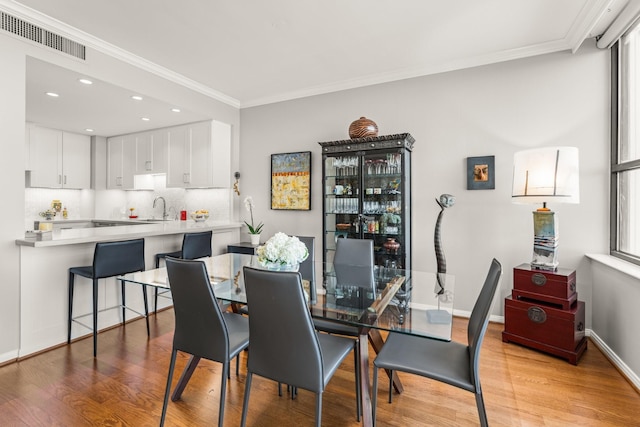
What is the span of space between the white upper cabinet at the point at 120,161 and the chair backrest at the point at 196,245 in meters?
2.82

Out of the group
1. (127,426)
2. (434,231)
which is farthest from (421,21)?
(127,426)

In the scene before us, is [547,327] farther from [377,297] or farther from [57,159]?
[57,159]

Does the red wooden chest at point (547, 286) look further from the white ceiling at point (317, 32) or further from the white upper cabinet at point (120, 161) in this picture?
the white upper cabinet at point (120, 161)

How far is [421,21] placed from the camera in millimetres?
2721

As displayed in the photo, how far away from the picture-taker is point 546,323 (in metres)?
2.67

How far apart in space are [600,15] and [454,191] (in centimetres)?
174

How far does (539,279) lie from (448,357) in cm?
152

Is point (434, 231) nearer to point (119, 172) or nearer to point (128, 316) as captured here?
point (128, 316)

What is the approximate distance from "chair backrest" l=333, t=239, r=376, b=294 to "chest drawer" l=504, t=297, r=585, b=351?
1.26 m

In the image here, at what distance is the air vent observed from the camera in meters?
2.47

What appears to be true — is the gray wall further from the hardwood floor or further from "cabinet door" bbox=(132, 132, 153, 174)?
"cabinet door" bbox=(132, 132, 153, 174)

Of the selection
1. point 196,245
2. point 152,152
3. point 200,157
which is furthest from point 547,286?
point 152,152

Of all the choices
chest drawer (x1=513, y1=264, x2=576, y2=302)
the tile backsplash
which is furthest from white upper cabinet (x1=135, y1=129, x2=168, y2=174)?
chest drawer (x1=513, y1=264, x2=576, y2=302)

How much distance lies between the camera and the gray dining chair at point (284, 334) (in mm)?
1424
